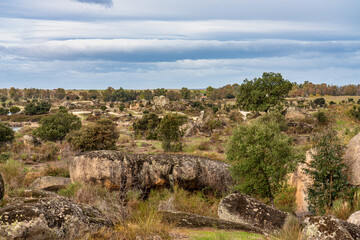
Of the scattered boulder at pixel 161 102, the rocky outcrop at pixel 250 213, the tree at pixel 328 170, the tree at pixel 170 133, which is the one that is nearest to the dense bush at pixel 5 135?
the tree at pixel 170 133

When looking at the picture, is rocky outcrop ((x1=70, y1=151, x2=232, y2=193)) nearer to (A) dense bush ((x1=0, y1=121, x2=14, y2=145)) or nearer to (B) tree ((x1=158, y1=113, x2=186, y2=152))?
(B) tree ((x1=158, y1=113, x2=186, y2=152))

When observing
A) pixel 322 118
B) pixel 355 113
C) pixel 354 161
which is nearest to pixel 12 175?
pixel 354 161

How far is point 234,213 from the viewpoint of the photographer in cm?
1102

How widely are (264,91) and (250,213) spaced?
4775cm

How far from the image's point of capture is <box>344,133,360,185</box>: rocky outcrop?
501 inches

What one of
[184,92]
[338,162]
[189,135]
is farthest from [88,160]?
[184,92]

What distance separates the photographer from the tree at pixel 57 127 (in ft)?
163

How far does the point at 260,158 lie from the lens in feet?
49.3

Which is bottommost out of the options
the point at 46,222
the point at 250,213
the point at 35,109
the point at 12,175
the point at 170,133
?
the point at 12,175

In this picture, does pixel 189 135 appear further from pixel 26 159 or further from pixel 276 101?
pixel 26 159

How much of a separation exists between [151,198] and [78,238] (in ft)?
31.4

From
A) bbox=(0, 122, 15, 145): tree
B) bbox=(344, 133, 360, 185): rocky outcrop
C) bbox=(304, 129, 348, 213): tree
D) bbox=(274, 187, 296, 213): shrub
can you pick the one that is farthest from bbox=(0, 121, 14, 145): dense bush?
bbox=(344, 133, 360, 185): rocky outcrop

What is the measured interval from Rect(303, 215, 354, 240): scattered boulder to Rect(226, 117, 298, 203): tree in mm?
7252

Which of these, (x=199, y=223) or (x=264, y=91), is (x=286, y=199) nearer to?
(x=199, y=223)
